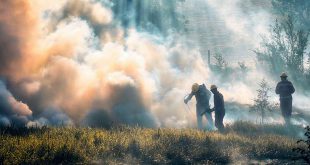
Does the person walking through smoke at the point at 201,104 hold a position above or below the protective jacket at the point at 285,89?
below

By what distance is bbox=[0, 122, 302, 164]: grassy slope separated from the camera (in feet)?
30.6

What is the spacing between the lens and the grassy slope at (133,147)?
931 cm

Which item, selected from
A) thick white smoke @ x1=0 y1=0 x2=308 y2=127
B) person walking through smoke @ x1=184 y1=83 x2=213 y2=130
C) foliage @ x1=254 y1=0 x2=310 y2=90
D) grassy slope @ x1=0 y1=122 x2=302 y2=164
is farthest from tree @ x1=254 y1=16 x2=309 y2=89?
grassy slope @ x1=0 y1=122 x2=302 y2=164

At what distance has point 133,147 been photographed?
1048cm

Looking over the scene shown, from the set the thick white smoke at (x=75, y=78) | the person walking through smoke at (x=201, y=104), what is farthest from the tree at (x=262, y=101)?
the person walking through smoke at (x=201, y=104)

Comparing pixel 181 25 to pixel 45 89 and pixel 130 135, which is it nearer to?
pixel 45 89

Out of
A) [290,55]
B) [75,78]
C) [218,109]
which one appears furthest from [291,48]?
[75,78]

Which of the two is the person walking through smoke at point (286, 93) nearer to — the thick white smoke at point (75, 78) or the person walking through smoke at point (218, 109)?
the person walking through smoke at point (218, 109)

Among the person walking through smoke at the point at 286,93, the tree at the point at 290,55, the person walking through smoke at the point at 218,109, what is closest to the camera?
the person walking through smoke at the point at 218,109

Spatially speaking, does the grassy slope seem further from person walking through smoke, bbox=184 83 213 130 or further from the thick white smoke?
person walking through smoke, bbox=184 83 213 130

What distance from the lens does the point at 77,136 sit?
11.1 meters

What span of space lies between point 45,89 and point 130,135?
5.97 m

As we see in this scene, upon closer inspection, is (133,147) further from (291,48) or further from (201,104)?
(291,48)

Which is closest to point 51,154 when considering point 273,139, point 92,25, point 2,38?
point 273,139
